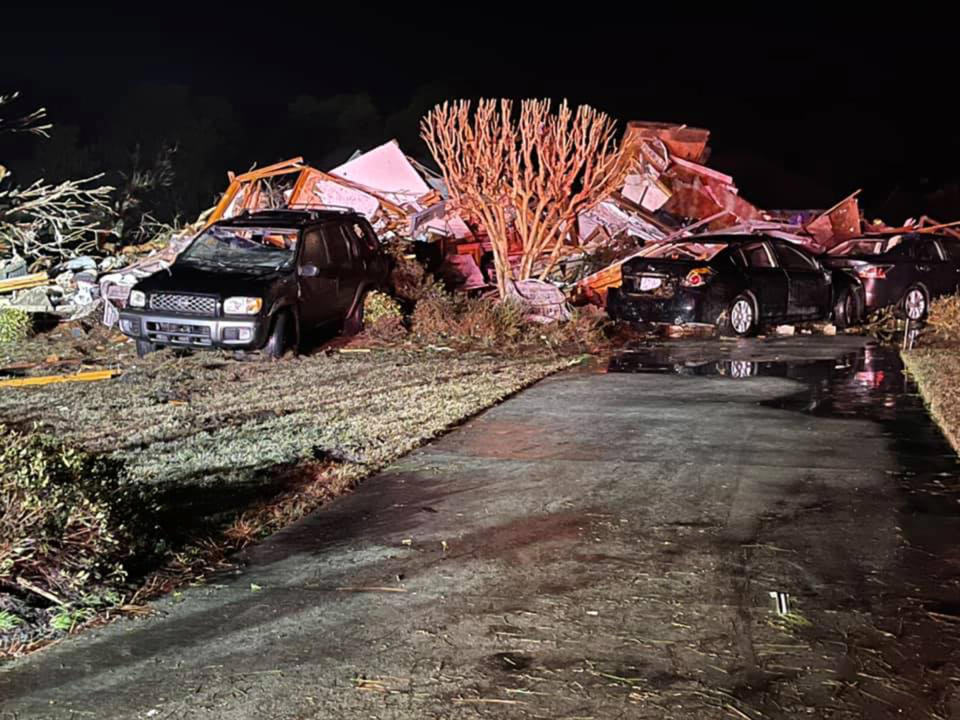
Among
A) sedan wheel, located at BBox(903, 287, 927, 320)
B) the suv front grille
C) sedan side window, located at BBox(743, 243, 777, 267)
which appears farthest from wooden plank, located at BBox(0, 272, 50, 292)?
sedan wheel, located at BBox(903, 287, 927, 320)

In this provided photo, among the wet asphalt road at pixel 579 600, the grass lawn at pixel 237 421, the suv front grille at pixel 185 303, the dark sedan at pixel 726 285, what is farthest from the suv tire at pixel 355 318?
the wet asphalt road at pixel 579 600

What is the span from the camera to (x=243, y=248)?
14.1m

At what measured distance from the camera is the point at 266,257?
13.8 metres

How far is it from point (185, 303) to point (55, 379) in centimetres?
175

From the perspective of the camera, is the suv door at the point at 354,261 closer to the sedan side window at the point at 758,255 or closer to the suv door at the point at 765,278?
the suv door at the point at 765,278

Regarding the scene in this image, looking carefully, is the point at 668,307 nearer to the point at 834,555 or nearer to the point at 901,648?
the point at 834,555

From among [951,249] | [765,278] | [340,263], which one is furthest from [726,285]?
[951,249]

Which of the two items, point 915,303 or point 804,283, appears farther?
point 915,303

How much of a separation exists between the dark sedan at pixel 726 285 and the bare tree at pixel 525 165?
161cm

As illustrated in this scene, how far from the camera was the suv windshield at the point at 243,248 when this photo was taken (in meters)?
13.7

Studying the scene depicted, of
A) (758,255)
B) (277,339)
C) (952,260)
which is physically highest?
(758,255)

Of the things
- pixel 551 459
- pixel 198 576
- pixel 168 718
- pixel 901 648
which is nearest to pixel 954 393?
pixel 551 459

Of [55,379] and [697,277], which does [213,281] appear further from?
[697,277]

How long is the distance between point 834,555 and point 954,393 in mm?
A: 5189
